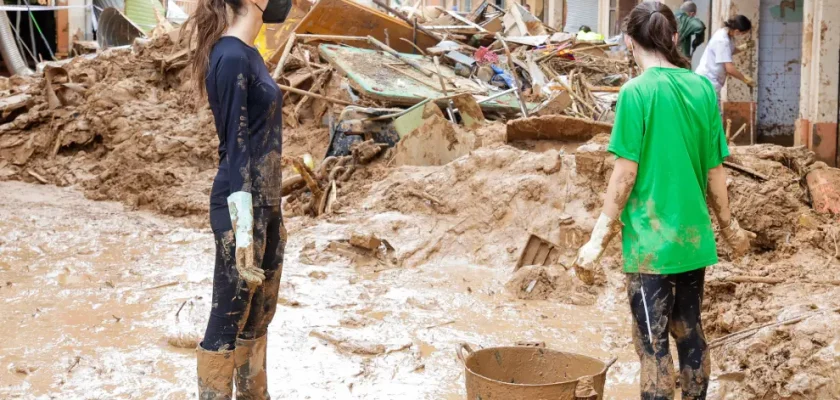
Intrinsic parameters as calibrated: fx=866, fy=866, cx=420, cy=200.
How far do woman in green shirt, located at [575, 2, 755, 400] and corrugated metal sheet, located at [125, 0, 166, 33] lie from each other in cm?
2008

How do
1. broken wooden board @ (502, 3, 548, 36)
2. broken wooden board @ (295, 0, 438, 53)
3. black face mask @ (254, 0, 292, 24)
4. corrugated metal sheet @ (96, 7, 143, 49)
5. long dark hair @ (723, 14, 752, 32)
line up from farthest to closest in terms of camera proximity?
corrugated metal sheet @ (96, 7, 143, 49) < broken wooden board @ (502, 3, 548, 36) < broken wooden board @ (295, 0, 438, 53) < long dark hair @ (723, 14, 752, 32) < black face mask @ (254, 0, 292, 24)

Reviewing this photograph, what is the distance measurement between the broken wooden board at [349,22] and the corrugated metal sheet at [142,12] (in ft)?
35.8

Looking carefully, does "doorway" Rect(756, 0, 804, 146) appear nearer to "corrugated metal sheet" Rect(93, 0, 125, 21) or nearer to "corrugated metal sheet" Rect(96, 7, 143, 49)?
"corrugated metal sheet" Rect(96, 7, 143, 49)

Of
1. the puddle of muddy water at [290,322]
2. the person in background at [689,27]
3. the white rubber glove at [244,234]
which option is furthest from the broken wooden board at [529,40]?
the white rubber glove at [244,234]

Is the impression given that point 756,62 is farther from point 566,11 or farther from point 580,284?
point 566,11

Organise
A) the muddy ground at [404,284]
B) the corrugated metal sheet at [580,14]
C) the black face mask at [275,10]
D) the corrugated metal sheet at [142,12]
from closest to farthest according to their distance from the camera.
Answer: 1. the black face mask at [275,10]
2. the muddy ground at [404,284]
3. the corrugated metal sheet at [142,12]
4. the corrugated metal sheet at [580,14]

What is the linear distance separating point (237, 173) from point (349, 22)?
927 cm

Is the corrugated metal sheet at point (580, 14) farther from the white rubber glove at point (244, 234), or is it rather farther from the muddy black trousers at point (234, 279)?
the white rubber glove at point (244, 234)

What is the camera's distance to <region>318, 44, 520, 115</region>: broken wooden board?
9.82 metres

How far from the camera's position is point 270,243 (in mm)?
3490

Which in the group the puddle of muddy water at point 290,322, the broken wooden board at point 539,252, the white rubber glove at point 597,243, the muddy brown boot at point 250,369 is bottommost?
the puddle of muddy water at point 290,322

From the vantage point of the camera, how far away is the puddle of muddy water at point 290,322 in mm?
4430

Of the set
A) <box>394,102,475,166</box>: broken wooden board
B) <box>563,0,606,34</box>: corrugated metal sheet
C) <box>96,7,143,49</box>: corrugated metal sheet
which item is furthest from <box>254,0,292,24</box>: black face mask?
<box>563,0,606,34</box>: corrugated metal sheet

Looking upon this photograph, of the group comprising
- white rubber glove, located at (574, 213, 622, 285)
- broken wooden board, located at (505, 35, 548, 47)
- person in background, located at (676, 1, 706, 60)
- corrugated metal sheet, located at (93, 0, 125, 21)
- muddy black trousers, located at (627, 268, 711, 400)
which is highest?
corrugated metal sheet, located at (93, 0, 125, 21)
